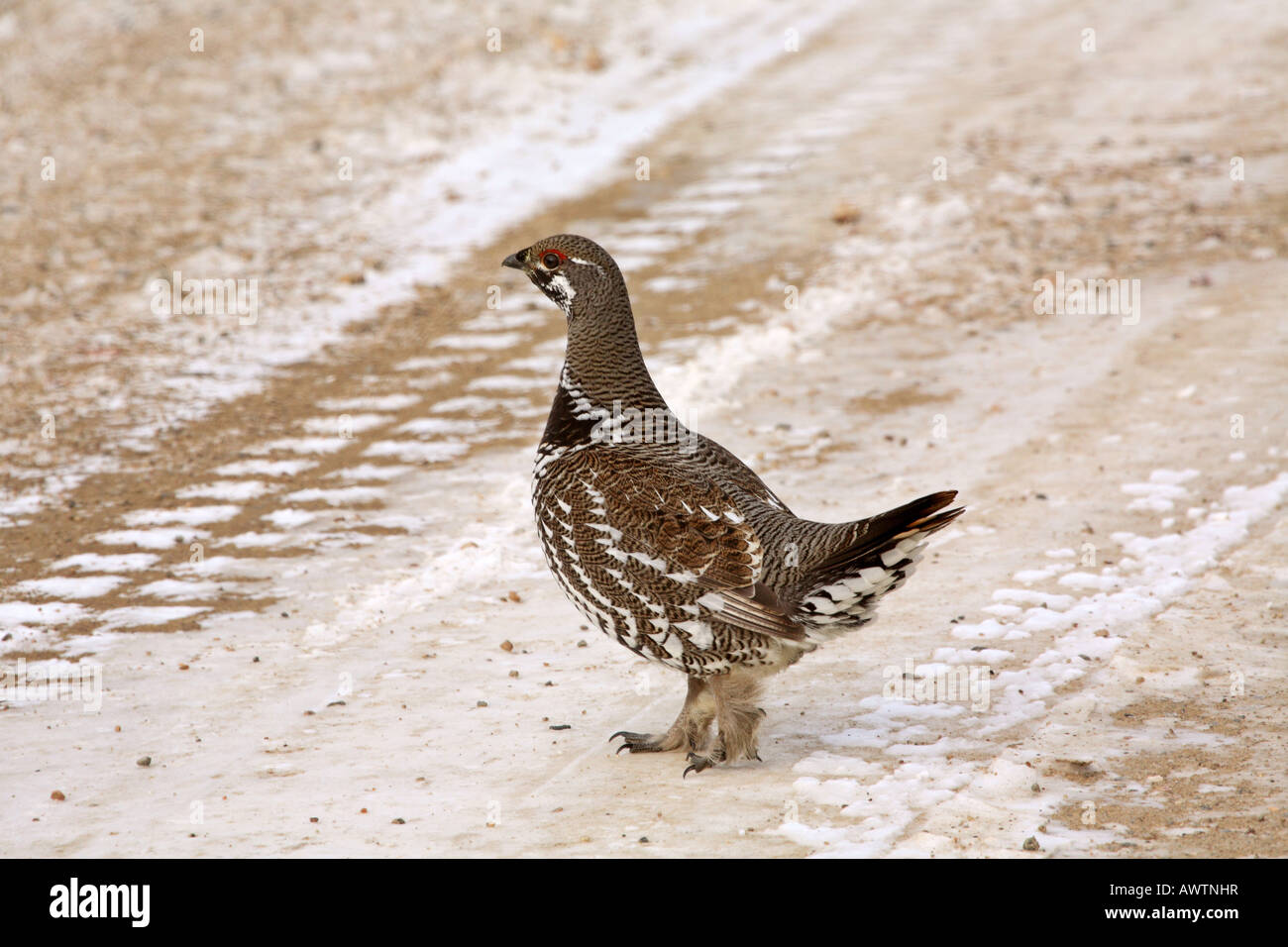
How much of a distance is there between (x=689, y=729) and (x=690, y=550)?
3.17ft

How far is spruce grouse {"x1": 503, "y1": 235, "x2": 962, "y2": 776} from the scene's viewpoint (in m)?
5.76

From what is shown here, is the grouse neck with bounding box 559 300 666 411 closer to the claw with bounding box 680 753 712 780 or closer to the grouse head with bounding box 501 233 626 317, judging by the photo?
the grouse head with bounding box 501 233 626 317

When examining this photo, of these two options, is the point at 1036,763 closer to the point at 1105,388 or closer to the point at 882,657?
the point at 882,657

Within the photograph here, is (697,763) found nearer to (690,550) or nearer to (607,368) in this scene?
(690,550)

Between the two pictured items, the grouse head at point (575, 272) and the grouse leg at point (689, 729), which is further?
the grouse head at point (575, 272)

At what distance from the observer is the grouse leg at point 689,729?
6355 millimetres

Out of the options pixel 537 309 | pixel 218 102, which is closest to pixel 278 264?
pixel 537 309

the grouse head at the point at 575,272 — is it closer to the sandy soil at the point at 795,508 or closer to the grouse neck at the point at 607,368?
the grouse neck at the point at 607,368

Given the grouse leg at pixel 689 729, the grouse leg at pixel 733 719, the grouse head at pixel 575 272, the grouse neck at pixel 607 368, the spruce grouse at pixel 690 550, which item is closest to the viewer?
the spruce grouse at pixel 690 550

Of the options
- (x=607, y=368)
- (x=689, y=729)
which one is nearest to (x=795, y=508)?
(x=607, y=368)

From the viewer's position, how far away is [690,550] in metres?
5.98

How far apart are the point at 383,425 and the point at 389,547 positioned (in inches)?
83.9

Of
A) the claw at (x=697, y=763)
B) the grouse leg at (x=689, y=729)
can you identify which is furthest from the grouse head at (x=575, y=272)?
the claw at (x=697, y=763)

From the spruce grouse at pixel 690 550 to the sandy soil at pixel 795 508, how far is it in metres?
0.53
